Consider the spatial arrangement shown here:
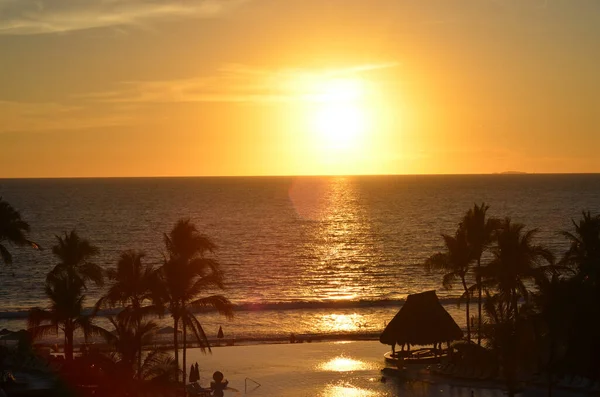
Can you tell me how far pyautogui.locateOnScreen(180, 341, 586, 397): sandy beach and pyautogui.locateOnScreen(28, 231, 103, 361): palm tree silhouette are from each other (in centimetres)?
860

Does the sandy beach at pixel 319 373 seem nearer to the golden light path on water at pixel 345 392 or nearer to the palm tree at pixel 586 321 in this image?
the golden light path on water at pixel 345 392

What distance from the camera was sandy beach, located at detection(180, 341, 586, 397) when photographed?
3681cm

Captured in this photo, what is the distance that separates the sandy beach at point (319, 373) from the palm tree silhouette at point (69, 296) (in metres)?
8.60

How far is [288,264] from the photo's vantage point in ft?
379

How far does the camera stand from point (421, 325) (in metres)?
43.6

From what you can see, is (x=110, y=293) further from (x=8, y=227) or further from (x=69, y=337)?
(x=8, y=227)

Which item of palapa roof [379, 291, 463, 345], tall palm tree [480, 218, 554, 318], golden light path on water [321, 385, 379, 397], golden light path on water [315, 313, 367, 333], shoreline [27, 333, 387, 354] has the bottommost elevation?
golden light path on water [321, 385, 379, 397]

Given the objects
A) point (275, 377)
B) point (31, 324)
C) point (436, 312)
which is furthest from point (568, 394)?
point (31, 324)

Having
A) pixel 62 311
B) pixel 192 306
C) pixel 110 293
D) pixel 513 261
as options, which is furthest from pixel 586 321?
pixel 62 311

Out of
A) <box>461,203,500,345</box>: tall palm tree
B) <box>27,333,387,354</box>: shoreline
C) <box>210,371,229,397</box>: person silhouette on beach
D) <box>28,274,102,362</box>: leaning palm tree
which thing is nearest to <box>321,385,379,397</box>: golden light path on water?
<box>210,371,229,397</box>: person silhouette on beach

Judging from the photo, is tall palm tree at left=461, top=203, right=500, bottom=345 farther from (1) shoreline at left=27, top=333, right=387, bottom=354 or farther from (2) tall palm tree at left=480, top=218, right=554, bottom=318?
(1) shoreline at left=27, top=333, right=387, bottom=354

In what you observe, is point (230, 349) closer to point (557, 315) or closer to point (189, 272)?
point (189, 272)

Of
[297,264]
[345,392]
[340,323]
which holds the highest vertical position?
[297,264]

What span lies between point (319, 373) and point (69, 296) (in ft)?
50.4
